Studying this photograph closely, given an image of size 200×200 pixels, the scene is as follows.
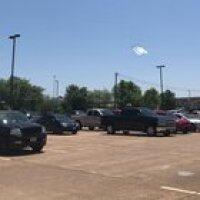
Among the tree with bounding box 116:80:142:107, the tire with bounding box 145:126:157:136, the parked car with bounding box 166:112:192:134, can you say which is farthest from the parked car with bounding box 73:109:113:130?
the tree with bounding box 116:80:142:107

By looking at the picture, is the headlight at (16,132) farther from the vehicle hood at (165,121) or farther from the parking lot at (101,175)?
the vehicle hood at (165,121)

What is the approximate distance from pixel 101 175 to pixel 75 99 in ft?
271

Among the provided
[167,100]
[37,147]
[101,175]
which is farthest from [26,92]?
[101,175]

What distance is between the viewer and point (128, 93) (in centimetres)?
12300

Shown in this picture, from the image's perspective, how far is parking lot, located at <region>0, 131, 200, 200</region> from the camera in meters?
12.5

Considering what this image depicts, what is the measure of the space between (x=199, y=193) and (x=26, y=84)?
125903 mm

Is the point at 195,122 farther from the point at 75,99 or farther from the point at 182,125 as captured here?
the point at 75,99

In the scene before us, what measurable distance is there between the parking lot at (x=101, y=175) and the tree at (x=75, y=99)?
7306 centimetres

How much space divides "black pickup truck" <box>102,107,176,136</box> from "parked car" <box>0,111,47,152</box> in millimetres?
15116

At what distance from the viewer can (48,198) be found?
11.8m

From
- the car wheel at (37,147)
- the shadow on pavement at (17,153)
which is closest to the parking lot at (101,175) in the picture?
the shadow on pavement at (17,153)

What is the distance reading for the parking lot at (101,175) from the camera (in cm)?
1248

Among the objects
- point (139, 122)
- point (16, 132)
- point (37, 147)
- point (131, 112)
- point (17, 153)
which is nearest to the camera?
point (16, 132)

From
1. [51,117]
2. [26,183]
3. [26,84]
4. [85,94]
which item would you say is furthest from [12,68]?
[26,84]
